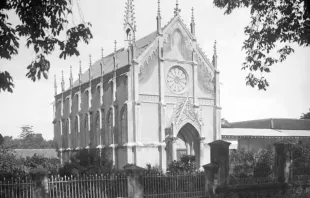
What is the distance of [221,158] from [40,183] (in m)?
7.77

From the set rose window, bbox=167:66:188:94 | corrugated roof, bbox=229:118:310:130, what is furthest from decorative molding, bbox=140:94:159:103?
corrugated roof, bbox=229:118:310:130

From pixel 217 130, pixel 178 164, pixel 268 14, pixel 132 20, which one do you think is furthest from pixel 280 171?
pixel 132 20

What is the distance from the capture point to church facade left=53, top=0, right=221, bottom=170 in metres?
33.2

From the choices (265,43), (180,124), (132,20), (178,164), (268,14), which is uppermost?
(132,20)

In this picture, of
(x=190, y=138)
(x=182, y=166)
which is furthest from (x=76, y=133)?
(x=182, y=166)

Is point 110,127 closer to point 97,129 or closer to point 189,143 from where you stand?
point 97,129

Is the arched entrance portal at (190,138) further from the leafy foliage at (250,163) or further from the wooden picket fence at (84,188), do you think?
the wooden picket fence at (84,188)

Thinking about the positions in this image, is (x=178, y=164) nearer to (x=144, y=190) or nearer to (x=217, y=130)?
(x=217, y=130)

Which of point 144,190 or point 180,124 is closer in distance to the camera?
point 144,190

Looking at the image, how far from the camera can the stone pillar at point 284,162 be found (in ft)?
63.2

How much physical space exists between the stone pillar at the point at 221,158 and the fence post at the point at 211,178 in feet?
0.90

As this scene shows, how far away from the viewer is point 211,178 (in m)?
17.2

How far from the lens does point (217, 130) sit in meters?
36.9

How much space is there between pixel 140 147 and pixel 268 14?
1841 cm
